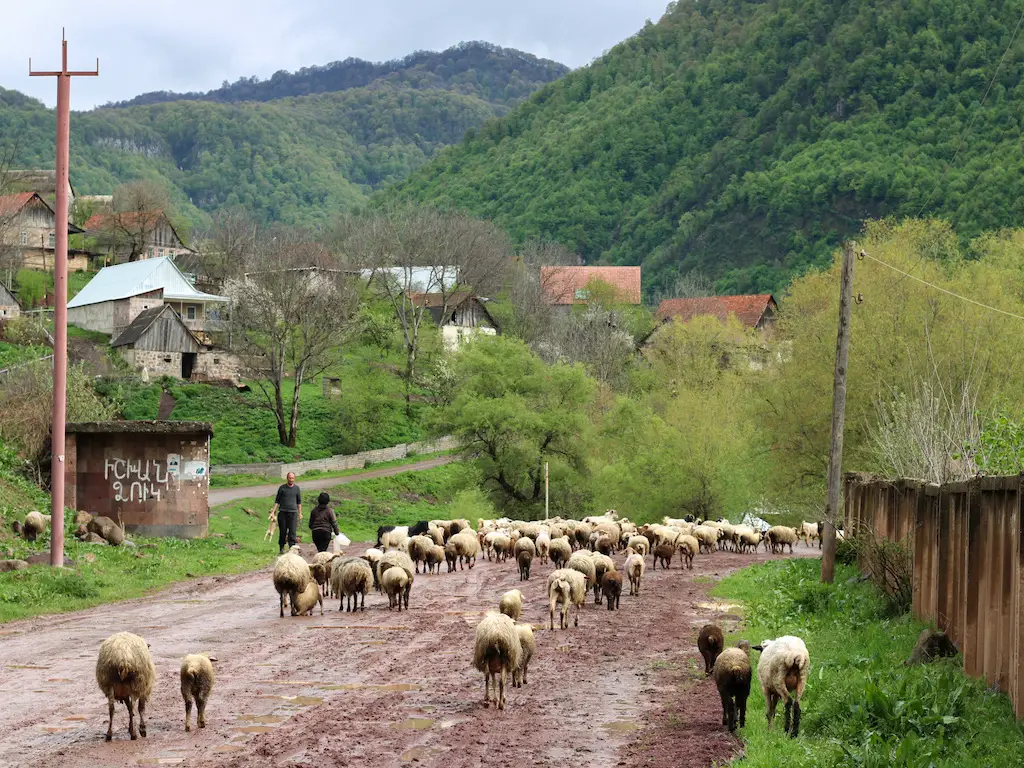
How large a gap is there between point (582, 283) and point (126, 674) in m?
111

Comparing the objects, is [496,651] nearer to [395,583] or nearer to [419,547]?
[395,583]

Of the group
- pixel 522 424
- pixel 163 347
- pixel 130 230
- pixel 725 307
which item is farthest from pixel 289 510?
pixel 130 230

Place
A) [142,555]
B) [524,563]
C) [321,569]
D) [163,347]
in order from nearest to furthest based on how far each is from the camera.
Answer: [321,569]
[524,563]
[142,555]
[163,347]

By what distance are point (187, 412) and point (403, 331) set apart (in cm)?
1925

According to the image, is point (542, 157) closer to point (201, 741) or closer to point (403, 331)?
point (403, 331)

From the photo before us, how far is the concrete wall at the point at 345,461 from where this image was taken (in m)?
60.0

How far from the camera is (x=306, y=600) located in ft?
67.6

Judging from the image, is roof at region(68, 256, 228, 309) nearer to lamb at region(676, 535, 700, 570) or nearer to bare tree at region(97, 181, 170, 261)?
bare tree at region(97, 181, 170, 261)

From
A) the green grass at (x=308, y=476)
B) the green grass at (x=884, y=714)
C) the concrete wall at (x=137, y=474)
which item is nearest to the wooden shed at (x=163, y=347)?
the green grass at (x=308, y=476)

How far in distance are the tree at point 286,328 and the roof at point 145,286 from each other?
27.6ft

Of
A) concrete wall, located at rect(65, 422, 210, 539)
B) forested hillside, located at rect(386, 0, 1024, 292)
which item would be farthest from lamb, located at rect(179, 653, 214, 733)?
forested hillside, located at rect(386, 0, 1024, 292)

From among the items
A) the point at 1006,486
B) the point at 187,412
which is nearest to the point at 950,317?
the point at 1006,486

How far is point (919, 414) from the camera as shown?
2192 centimetres

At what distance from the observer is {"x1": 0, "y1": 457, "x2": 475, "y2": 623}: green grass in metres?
21.7
